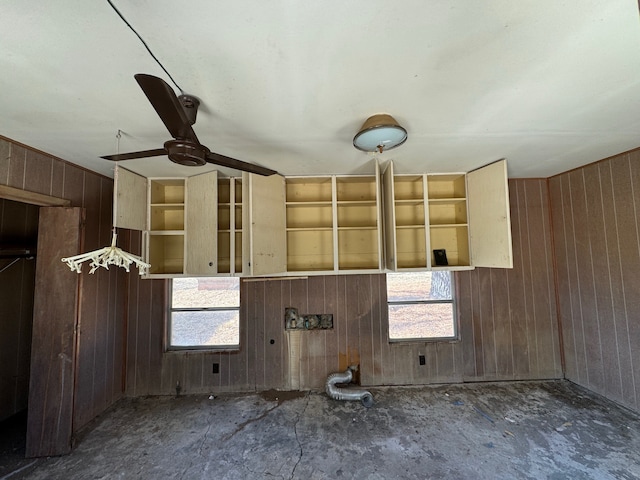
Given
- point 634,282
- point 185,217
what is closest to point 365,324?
point 185,217

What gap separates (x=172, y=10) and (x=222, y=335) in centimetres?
299

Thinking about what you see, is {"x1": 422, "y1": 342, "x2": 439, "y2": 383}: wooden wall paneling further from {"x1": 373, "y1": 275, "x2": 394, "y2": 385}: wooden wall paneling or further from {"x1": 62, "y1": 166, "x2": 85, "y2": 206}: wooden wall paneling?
{"x1": 62, "y1": 166, "x2": 85, "y2": 206}: wooden wall paneling

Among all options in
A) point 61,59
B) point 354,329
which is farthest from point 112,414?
point 61,59

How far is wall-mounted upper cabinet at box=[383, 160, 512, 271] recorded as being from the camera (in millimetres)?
2381

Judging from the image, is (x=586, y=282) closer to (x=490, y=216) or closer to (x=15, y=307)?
(x=490, y=216)

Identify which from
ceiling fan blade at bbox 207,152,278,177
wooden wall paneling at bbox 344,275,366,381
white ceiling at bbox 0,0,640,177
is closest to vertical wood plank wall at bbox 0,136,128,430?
white ceiling at bbox 0,0,640,177

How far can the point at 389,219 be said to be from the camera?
2445 millimetres

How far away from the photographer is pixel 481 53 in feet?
3.77

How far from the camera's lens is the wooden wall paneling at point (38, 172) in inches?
78.4

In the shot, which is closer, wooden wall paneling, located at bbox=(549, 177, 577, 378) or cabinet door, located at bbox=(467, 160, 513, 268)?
cabinet door, located at bbox=(467, 160, 513, 268)

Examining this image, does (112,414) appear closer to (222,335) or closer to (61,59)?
(222,335)

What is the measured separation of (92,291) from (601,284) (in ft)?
16.7

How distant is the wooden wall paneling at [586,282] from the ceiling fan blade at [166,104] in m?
3.79

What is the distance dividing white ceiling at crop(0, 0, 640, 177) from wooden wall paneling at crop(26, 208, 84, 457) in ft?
2.25
